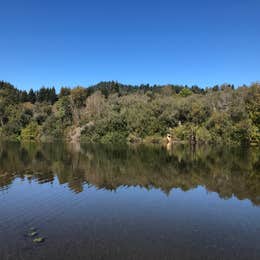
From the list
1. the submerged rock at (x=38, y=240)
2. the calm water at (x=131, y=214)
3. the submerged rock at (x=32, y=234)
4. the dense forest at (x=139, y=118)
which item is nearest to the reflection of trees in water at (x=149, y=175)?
the calm water at (x=131, y=214)

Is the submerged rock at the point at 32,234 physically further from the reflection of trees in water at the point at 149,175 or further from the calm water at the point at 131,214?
the reflection of trees in water at the point at 149,175

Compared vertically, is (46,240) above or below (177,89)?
below

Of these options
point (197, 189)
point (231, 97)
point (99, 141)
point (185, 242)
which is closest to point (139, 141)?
point (99, 141)

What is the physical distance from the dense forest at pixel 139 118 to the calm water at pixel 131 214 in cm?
4176

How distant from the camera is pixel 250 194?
2033 cm

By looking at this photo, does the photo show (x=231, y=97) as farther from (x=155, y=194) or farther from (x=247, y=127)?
(x=155, y=194)

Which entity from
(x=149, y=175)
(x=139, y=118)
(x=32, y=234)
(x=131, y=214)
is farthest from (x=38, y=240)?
(x=139, y=118)

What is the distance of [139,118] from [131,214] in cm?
6284

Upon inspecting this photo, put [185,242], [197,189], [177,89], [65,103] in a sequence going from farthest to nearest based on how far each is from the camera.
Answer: [177,89] → [65,103] → [197,189] → [185,242]

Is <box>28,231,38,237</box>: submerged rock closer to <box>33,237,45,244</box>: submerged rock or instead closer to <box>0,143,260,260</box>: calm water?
<box>0,143,260,260</box>: calm water

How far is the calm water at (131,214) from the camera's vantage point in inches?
433

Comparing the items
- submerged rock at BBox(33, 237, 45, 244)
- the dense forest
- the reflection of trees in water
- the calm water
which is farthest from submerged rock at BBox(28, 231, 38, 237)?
the dense forest

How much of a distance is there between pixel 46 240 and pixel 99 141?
70.3 m

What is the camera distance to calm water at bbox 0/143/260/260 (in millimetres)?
11004
